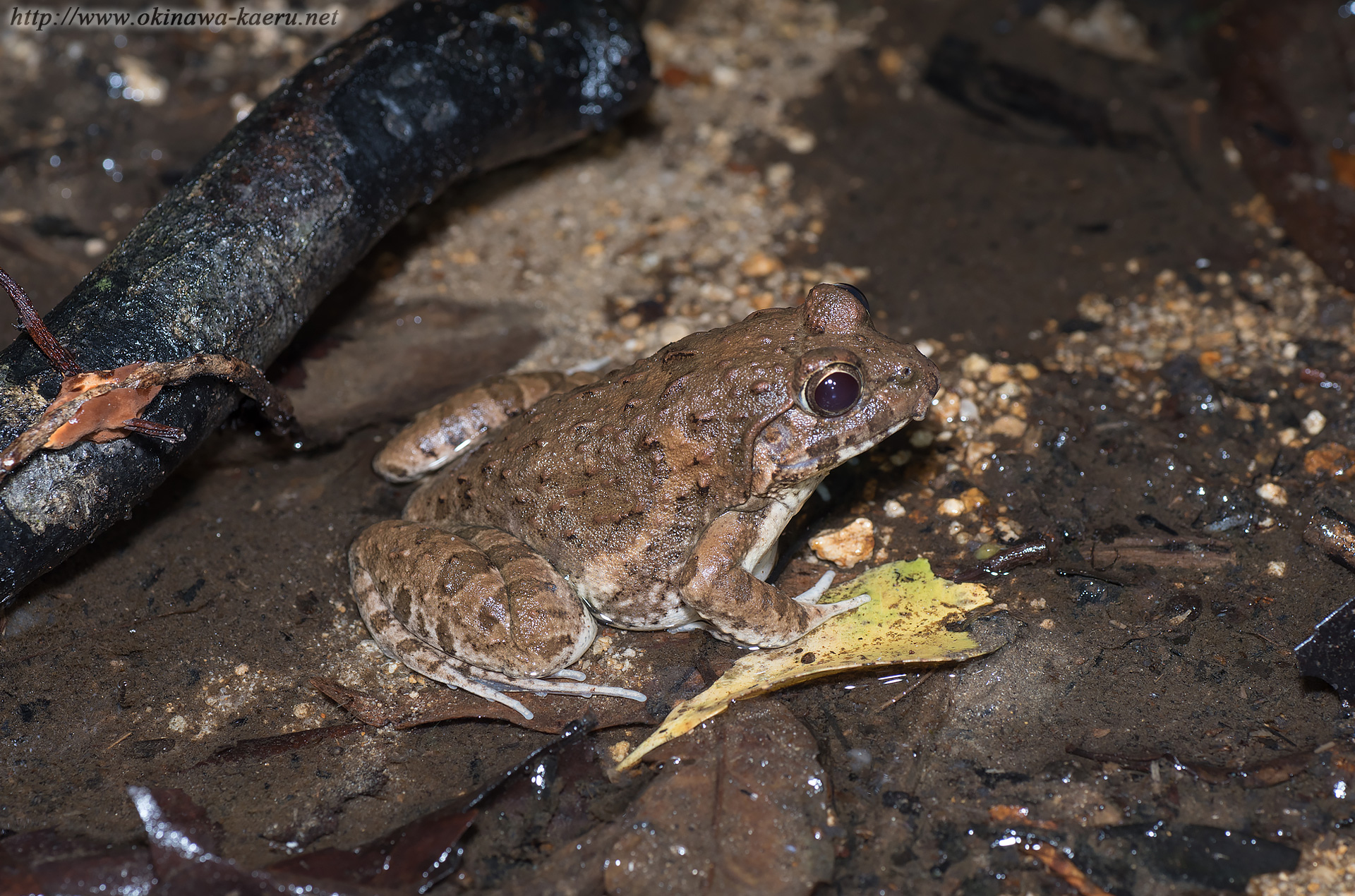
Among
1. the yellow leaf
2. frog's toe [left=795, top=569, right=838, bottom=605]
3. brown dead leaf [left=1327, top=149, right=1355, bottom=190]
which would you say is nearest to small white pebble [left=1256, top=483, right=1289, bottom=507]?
the yellow leaf

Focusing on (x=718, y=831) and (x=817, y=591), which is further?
(x=817, y=591)

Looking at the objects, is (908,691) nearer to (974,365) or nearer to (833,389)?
(833,389)

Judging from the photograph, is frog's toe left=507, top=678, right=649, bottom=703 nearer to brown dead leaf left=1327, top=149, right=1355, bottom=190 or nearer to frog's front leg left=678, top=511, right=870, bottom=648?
frog's front leg left=678, top=511, right=870, bottom=648

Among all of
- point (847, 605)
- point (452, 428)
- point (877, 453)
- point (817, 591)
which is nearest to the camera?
point (847, 605)

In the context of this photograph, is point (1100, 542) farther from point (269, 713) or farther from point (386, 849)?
point (269, 713)

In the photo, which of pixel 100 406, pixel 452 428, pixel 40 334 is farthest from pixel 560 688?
pixel 40 334
